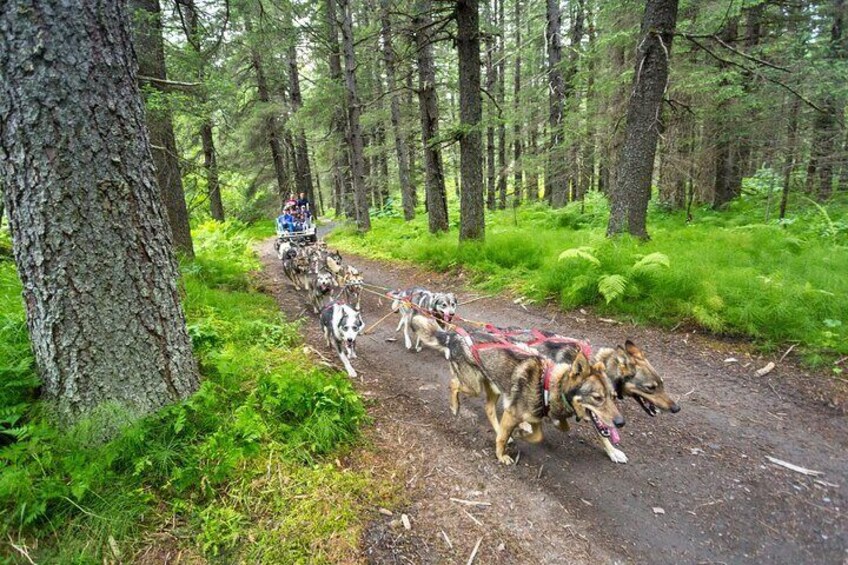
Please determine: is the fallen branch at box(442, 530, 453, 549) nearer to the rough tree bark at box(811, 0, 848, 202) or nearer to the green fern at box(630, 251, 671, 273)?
the green fern at box(630, 251, 671, 273)

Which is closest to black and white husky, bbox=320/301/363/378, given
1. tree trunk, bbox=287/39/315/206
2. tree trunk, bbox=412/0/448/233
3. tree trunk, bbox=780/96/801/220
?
tree trunk, bbox=412/0/448/233

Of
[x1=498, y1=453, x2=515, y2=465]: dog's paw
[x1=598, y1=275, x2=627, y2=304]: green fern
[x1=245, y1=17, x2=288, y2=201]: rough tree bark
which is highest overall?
[x1=245, y1=17, x2=288, y2=201]: rough tree bark

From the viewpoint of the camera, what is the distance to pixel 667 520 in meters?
3.05

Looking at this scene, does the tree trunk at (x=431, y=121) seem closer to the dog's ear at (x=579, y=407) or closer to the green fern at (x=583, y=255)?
the green fern at (x=583, y=255)

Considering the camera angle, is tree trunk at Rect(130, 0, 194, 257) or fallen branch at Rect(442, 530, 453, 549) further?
tree trunk at Rect(130, 0, 194, 257)

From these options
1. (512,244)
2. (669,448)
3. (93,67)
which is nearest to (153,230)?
(93,67)

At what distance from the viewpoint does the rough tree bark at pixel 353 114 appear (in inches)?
563

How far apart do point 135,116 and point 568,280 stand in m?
7.06

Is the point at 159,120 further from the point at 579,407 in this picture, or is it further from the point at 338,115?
the point at 338,115

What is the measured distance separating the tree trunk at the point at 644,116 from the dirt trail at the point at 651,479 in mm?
3948

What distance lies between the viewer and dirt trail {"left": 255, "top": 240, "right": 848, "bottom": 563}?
111 inches

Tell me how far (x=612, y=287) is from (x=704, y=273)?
1527mm

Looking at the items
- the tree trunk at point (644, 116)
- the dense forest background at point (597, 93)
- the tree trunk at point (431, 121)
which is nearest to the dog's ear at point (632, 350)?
→ the tree trunk at point (644, 116)

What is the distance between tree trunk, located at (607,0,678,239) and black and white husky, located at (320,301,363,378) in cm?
638
